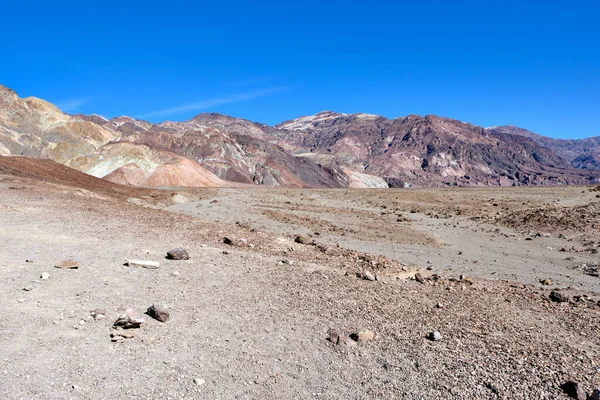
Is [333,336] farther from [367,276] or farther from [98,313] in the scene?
[98,313]

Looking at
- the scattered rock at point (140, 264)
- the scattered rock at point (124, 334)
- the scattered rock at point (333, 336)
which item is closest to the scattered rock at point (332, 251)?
the scattered rock at point (140, 264)

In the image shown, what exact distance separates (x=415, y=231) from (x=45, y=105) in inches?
4822

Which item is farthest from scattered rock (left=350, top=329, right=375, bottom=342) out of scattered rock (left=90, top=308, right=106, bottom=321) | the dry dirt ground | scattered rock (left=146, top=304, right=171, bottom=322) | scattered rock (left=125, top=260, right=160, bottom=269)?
scattered rock (left=125, top=260, right=160, bottom=269)

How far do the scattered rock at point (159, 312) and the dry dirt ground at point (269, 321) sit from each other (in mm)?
89

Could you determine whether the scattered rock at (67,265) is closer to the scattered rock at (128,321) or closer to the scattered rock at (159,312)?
the scattered rock at (159,312)

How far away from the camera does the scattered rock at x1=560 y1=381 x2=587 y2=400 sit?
14.9ft

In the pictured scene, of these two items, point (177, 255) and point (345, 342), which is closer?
point (345, 342)

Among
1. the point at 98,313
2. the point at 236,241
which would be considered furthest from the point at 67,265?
the point at 236,241

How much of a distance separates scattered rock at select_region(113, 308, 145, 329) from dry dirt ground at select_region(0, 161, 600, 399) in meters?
0.11

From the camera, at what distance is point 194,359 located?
5051 mm

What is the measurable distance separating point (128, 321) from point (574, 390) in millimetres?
5461

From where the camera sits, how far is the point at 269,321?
636cm

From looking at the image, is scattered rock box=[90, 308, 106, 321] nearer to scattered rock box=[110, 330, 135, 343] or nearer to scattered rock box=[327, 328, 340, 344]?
scattered rock box=[110, 330, 135, 343]

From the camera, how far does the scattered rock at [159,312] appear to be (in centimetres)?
593
